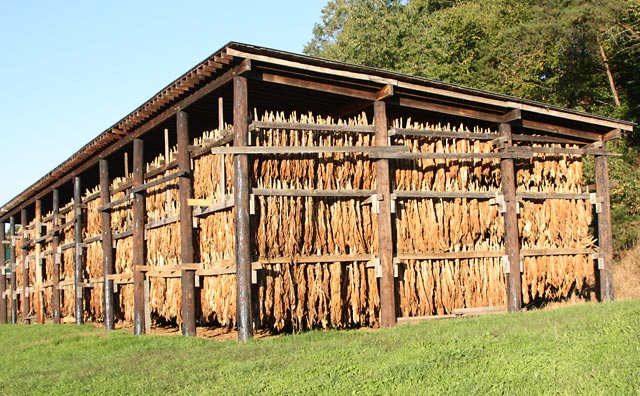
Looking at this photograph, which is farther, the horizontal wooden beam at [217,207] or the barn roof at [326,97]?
the horizontal wooden beam at [217,207]

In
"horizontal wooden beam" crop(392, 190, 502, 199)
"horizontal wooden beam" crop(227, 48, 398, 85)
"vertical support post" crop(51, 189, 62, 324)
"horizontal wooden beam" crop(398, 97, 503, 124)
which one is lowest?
"vertical support post" crop(51, 189, 62, 324)

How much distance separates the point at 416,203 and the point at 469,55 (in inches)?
1068

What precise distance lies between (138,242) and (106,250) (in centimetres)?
229

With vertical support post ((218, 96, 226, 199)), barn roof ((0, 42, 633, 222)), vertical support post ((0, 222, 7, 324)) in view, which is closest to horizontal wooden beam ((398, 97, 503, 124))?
barn roof ((0, 42, 633, 222))

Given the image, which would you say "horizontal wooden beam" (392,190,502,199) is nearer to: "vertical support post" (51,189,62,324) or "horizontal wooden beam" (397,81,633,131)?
"horizontal wooden beam" (397,81,633,131)

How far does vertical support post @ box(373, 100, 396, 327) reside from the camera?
42.2ft

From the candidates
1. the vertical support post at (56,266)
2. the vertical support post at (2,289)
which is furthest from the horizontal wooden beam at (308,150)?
the vertical support post at (2,289)

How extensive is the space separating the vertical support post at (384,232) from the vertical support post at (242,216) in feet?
8.52

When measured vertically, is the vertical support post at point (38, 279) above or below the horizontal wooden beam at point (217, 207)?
below

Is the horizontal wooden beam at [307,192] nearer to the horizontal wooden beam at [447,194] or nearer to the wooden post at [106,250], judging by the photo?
the horizontal wooden beam at [447,194]

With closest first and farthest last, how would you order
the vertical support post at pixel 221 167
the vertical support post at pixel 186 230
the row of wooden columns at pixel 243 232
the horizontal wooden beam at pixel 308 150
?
1. the row of wooden columns at pixel 243 232
2. the horizontal wooden beam at pixel 308 150
3. the vertical support post at pixel 221 167
4. the vertical support post at pixel 186 230

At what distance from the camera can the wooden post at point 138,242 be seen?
50.4ft

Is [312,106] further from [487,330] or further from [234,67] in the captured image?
[487,330]

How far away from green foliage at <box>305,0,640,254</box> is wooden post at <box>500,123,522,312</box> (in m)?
10.0
